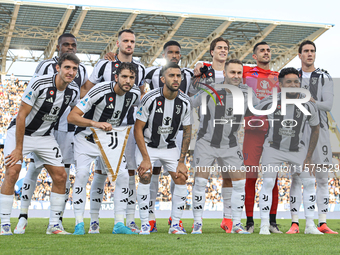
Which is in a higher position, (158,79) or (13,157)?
(158,79)

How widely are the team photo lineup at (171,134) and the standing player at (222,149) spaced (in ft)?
0.05

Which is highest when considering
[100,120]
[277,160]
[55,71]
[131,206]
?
[55,71]

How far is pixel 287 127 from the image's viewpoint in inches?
233

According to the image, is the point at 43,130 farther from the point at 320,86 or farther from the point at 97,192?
the point at 320,86

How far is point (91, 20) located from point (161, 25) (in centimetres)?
370

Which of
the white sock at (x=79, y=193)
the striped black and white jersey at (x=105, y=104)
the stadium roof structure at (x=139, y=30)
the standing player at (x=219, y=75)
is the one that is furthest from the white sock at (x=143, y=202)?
the stadium roof structure at (x=139, y=30)

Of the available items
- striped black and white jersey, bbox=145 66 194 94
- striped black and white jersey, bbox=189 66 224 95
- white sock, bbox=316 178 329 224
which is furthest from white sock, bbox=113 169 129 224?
white sock, bbox=316 178 329 224

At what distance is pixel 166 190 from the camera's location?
65.9 feet

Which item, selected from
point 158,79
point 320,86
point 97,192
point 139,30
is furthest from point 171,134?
point 139,30

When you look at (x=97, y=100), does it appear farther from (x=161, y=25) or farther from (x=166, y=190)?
(x=161, y=25)

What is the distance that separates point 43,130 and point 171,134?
173 cm

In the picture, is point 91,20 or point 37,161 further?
point 91,20

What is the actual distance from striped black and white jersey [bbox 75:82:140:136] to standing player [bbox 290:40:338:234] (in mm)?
2751

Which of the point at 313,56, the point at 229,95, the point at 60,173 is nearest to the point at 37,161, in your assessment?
the point at 60,173
